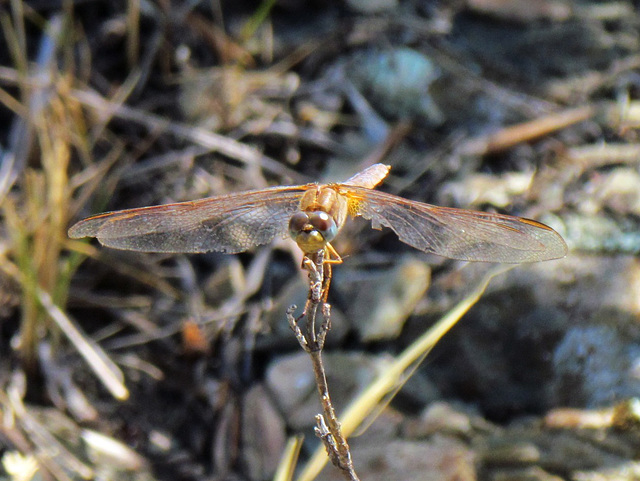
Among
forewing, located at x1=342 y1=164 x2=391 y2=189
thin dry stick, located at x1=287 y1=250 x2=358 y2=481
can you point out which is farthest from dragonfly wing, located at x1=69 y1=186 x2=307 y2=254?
thin dry stick, located at x1=287 y1=250 x2=358 y2=481

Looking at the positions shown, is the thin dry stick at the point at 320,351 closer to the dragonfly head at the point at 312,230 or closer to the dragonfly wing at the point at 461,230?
the dragonfly head at the point at 312,230

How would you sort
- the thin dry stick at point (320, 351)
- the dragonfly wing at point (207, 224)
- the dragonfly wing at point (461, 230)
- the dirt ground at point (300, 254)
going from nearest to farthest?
the thin dry stick at point (320, 351)
the dragonfly wing at point (461, 230)
the dragonfly wing at point (207, 224)
the dirt ground at point (300, 254)

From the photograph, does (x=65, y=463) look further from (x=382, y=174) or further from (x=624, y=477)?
(x=624, y=477)

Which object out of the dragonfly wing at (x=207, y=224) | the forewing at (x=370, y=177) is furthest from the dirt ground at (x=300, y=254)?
the forewing at (x=370, y=177)

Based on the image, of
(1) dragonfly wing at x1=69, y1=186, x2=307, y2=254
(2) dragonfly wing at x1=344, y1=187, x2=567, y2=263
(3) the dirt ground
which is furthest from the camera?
(3) the dirt ground

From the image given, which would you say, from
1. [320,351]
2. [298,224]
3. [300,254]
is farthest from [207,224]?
[300,254]

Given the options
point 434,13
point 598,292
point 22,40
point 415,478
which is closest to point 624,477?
point 415,478

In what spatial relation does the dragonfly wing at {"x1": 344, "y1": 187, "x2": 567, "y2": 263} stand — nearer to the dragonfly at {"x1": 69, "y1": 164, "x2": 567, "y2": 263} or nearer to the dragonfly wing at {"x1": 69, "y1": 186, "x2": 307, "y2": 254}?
the dragonfly at {"x1": 69, "y1": 164, "x2": 567, "y2": 263}

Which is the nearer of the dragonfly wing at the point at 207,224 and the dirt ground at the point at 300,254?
the dragonfly wing at the point at 207,224
